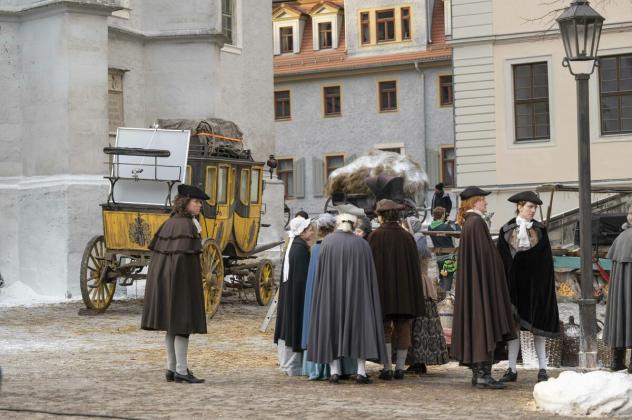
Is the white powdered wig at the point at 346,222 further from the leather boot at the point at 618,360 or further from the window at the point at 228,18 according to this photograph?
the window at the point at 228,18

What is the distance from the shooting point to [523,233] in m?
11.9

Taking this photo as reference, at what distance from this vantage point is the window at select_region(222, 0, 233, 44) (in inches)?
1257

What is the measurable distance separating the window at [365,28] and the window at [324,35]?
1831mm

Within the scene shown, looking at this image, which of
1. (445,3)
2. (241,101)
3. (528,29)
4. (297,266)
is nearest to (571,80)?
(528,29)

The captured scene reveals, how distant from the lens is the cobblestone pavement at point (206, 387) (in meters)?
9.95

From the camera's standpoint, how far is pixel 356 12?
2221 inches

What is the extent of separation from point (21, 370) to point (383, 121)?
4255 cm

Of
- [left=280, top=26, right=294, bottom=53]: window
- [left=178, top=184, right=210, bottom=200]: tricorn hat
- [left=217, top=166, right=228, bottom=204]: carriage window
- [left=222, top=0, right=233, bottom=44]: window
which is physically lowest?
[left=178, top=184, right=210, bottom=200]: tricorn hat

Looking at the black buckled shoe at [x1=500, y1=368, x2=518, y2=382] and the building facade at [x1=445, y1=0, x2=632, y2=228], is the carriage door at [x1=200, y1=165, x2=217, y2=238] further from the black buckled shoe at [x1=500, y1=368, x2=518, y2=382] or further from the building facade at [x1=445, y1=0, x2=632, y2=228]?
Answer: the building facade at [x1=445, y1=0, x2=632, y2=228]

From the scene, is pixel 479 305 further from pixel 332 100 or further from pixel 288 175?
pixel 288 175

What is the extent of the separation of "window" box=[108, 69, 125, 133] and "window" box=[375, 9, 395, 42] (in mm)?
28570

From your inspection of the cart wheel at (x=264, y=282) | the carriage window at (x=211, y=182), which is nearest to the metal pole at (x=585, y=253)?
the carriage window at (x=211, y=182)

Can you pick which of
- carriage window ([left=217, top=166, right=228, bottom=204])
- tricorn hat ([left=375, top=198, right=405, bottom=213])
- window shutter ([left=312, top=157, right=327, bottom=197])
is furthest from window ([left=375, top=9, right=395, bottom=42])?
tricorn hat ([left=375, top=198, right=405, bottom=213])

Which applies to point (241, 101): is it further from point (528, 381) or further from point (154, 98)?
point (528, 381)
